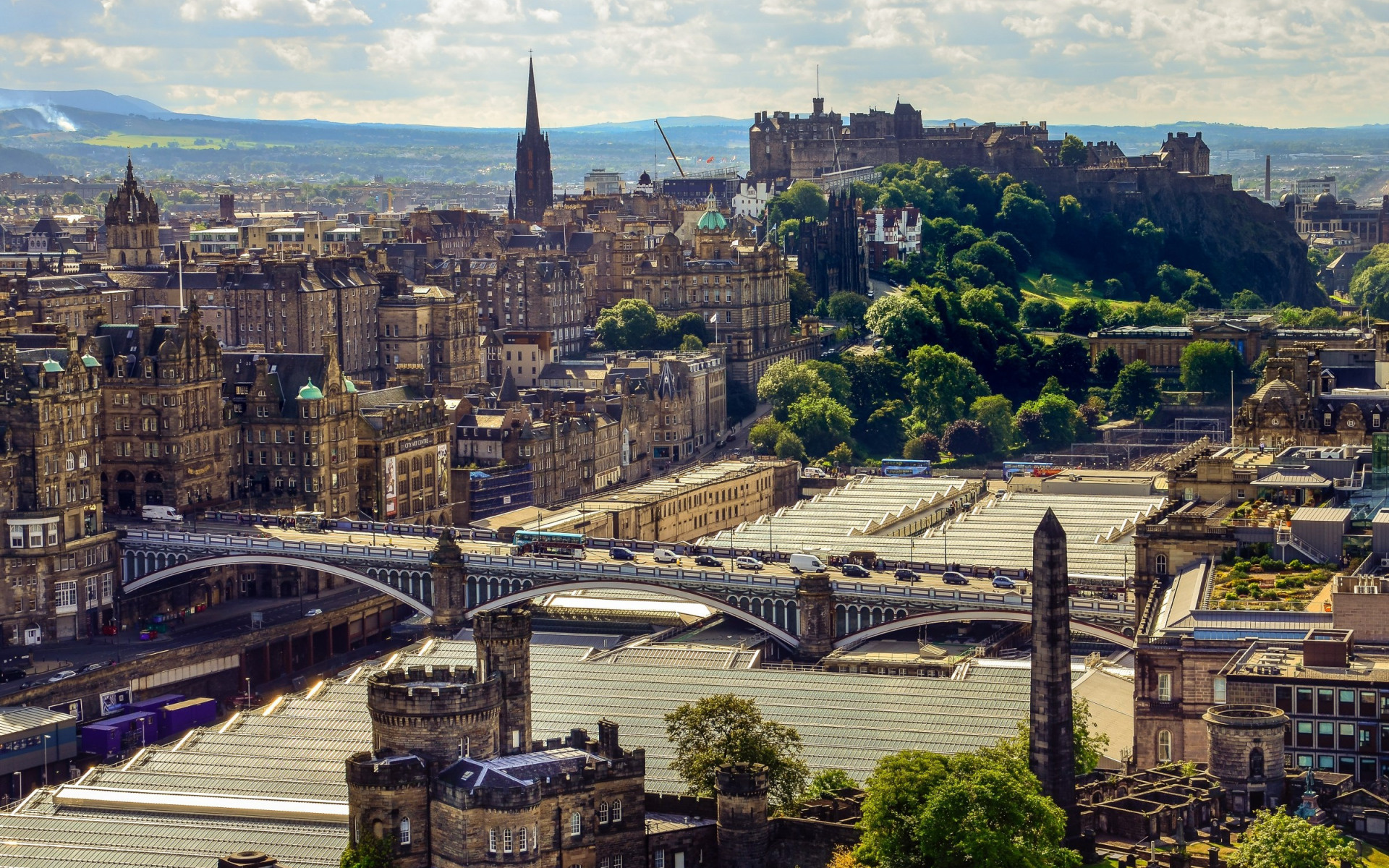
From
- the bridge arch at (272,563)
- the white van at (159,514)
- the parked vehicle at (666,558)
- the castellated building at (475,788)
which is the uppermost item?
the castellated building at (475,788)

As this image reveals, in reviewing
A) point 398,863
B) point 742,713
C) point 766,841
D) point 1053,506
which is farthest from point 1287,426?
point 398,863

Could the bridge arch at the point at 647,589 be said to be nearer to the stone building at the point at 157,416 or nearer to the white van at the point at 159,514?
the white van at the point at 159,514

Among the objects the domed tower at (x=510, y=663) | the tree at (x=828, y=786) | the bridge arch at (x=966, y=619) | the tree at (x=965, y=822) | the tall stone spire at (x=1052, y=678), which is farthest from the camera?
the bridge arch at (x=966, y=619)

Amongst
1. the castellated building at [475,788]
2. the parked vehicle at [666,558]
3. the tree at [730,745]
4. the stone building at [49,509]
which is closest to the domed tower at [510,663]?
the castellated building at [475,788]

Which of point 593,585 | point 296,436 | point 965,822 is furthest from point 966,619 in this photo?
point 296,436

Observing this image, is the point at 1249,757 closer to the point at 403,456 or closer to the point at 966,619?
the point at 966,619

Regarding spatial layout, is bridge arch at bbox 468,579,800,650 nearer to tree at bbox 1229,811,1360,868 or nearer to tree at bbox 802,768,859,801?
tree at bbox 802,768,859,801
